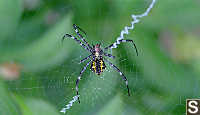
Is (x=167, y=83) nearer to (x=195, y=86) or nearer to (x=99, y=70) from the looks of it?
(x=195, y=86)

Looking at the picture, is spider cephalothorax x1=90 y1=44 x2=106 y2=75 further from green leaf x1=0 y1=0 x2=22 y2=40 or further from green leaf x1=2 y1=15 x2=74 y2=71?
green leaf x1=0 y1=0 x2=22 y2=40

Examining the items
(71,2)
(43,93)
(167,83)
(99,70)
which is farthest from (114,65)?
(71,2)

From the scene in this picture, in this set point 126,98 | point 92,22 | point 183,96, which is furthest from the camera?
point 92,22

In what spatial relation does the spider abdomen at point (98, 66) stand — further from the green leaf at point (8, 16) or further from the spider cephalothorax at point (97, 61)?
the green leaf at point (8, 16)

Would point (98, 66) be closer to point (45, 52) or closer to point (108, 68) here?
point (108, 68)

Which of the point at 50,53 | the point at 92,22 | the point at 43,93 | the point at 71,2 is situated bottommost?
the point at 43,93

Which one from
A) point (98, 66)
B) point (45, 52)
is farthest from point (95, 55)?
point (45, 52)

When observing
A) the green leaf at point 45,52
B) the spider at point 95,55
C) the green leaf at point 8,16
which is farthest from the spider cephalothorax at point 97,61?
the green leaf at point 8,16
